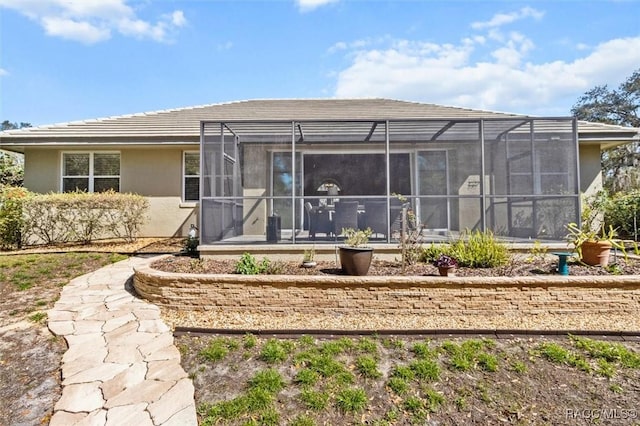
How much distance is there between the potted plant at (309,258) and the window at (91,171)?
23.6ft

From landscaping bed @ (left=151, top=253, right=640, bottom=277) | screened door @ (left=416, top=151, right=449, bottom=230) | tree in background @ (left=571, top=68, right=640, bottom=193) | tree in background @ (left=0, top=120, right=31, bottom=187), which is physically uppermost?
tree in background @ (left=571, top=68, right=640, bottom=193)

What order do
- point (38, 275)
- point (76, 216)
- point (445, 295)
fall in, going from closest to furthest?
1. point (445, 295)
2. point (38, 275)
3. point (76, 216)

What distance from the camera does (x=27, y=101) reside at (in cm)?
997

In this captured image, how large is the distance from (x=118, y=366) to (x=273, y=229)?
3484 mm

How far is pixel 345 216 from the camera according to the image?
6160 millimetres

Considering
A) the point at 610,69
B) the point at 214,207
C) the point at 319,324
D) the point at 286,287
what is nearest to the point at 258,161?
the point at 214,207

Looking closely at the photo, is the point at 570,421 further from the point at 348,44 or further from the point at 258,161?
the point at 348,44

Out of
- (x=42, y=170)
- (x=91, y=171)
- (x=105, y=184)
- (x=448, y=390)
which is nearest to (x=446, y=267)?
(x=448, y=390)

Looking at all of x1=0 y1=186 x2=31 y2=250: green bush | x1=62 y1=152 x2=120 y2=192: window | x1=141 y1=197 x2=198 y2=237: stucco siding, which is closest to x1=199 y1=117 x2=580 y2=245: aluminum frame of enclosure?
x1=141 y1=197 x2=198 y2=237: stucco siding

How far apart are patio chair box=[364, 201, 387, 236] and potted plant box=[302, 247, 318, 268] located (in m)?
1.19

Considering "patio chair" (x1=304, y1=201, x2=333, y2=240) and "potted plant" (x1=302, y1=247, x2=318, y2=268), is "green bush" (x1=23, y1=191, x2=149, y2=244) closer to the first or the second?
"patio chair" (x1=304, y1=201, x2=333, y2=240)

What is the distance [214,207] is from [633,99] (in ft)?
94.4

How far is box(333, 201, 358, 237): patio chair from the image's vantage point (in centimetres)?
613

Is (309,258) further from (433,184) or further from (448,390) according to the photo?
(448,390)
